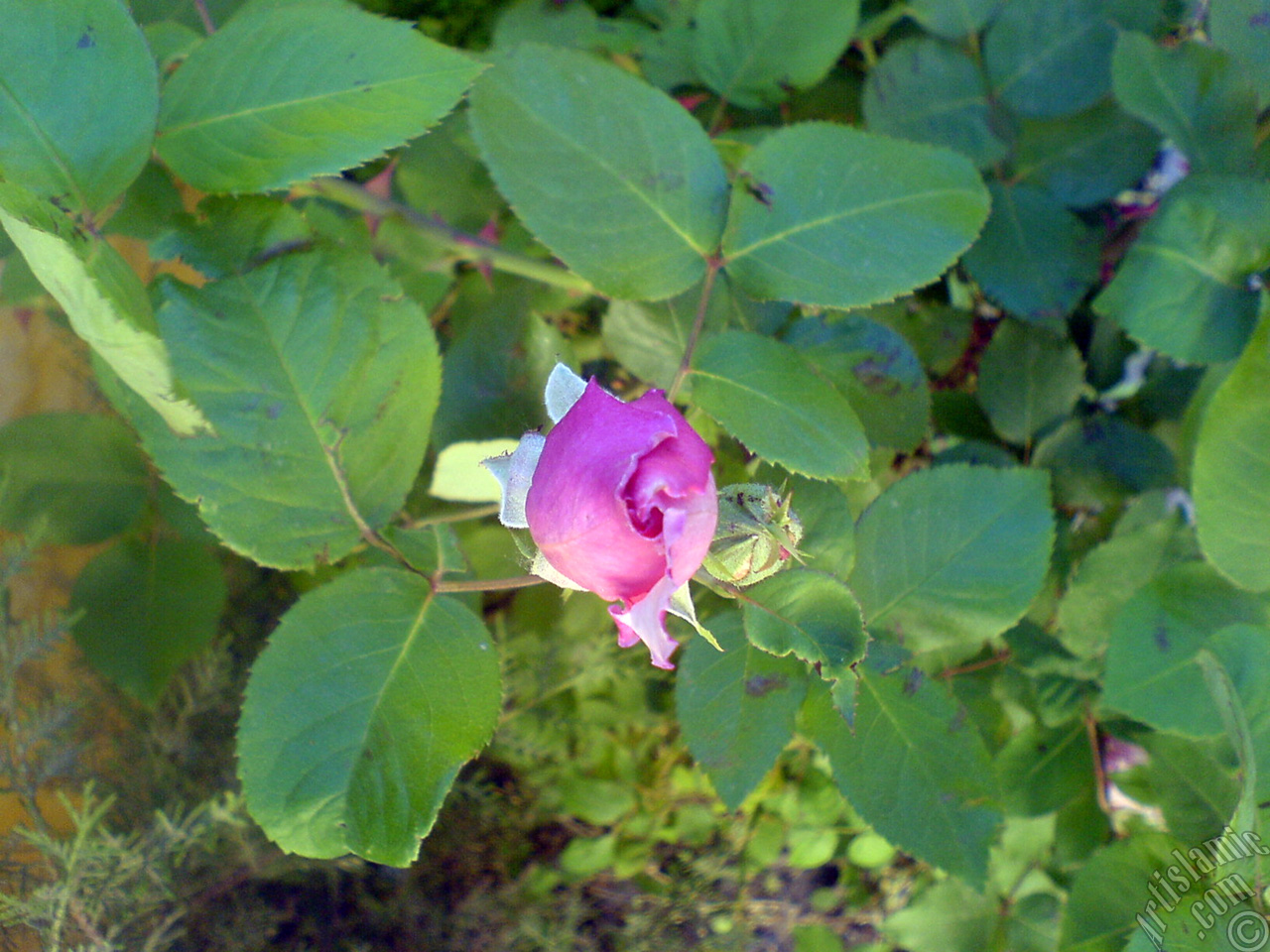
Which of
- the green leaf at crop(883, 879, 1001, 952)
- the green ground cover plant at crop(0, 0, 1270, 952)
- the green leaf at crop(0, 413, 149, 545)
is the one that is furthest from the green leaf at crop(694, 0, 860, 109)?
the green leaf at crop(883, 879, 1001, 952)

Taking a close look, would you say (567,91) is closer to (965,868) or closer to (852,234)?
(852,234)

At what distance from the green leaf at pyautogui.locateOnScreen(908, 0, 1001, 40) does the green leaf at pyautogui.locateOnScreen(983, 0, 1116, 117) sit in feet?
0.06

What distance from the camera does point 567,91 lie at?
61 centimetres

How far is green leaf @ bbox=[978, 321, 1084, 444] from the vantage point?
896 millimetres

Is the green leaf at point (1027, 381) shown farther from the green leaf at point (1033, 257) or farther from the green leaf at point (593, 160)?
the green leaf at point (593, 160)

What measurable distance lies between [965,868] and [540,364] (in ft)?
1.74

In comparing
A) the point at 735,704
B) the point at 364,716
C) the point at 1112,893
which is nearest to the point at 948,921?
the point at 1112,893

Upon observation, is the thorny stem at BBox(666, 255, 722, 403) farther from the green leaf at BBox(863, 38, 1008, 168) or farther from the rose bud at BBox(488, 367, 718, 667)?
the green leaf at BBox(863, 38, 1008, 168)

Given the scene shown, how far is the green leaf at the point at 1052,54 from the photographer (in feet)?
2.81

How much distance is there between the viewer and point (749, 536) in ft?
1.42

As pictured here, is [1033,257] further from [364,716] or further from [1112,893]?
[364,716]

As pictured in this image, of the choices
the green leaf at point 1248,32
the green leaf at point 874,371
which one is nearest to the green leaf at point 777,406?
the green leaf at point 874,371

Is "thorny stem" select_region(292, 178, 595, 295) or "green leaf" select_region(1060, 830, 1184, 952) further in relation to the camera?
"thorny stem" select_region(292, 178, 595, 295)

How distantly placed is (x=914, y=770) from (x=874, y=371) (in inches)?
13.0
